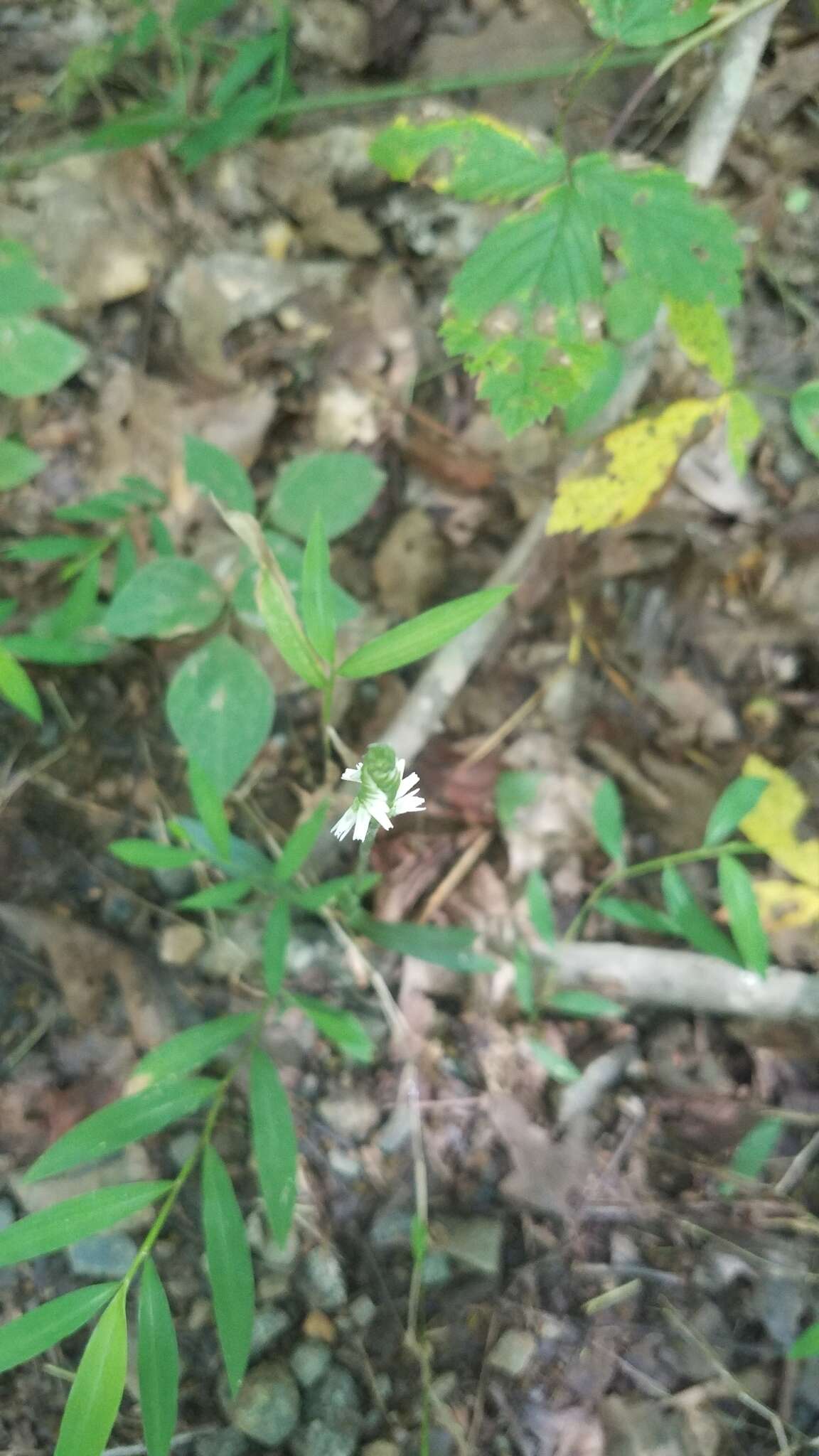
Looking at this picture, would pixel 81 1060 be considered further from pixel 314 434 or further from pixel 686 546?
pixel 686 546

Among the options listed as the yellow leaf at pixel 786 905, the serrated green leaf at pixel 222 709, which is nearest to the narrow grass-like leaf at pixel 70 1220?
the serrated green leaf at pixel 222 709

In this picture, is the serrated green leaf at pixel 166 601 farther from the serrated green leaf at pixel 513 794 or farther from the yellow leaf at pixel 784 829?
the yellow leaf at pixel 784 829

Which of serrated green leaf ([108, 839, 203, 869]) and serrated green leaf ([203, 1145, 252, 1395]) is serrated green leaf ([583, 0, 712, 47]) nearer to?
serrated green leaf ([108, 839, 203, 869])

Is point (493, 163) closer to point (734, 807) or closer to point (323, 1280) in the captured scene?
point (734, 807)

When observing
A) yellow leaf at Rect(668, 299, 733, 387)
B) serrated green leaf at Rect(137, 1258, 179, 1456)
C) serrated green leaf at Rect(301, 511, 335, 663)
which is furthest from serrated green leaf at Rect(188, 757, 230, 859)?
yellow leaf at Rect(668, 299, 733, 387)

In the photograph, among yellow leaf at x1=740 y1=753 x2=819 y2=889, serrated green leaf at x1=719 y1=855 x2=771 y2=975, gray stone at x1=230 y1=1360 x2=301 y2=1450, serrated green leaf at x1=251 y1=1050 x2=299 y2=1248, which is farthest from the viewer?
yellow leaf at x1=740 y1=753 x2=819 y2=889

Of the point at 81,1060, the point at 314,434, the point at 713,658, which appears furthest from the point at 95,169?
the point at 81,1060
